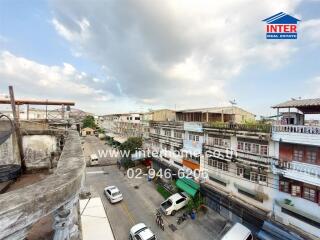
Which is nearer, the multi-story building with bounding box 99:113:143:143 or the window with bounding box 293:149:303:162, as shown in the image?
the window with bounding box 293:149:303:162

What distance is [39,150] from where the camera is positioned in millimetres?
4566

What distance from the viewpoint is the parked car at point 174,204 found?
57.3 feet

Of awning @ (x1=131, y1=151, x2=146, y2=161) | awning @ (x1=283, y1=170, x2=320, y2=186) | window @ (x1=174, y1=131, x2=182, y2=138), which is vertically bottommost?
awning @ (x1=131, y1=151, x2=146, y2=161)

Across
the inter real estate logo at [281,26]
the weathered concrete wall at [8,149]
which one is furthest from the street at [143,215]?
the inter real estate logo at [281,26]

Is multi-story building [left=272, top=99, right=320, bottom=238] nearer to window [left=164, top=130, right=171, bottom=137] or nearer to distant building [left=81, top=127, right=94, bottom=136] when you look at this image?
window [left=164, top=130, right=171, bottom=137]

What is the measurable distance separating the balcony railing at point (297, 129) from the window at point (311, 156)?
117cm

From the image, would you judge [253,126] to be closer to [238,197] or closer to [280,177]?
[280,177]

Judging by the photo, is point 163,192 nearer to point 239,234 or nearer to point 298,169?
point 239,234

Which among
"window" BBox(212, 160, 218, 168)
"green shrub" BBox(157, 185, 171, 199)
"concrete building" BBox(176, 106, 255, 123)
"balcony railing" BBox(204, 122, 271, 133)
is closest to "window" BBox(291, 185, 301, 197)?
"balcony railing" BBox(204, 122, 271, 133)

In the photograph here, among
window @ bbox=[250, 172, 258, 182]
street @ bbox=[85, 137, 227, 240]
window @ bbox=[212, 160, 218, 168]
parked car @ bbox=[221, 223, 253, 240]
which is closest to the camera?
parked car @ bbox=[221, 223, 253, 240]

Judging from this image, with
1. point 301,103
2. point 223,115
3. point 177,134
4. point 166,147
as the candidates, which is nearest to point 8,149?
point 301,103

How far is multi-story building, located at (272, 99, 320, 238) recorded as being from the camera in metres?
10.2

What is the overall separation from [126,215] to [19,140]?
52.3ft

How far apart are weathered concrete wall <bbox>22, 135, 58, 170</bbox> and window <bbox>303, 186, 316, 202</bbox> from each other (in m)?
12.9
